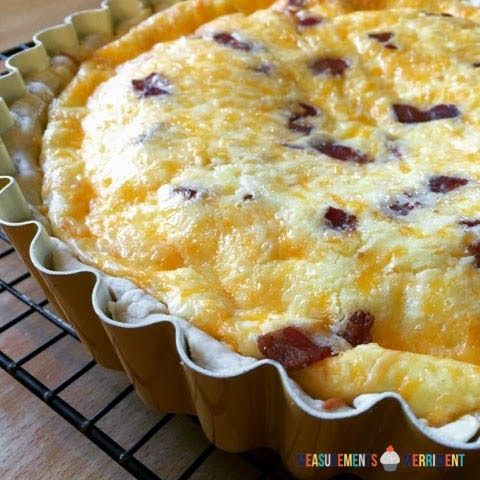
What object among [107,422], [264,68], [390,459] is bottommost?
[107,422]

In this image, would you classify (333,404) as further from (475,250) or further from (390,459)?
(475,250)

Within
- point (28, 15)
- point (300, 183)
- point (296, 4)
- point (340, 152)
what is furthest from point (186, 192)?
point (28, 15)

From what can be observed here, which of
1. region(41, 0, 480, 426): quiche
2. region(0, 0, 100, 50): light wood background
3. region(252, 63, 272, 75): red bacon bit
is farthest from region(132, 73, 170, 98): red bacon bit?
region(0, 0, 100, 50): light wood background

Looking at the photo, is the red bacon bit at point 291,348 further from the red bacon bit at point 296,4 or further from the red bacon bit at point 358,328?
the red bacon bit at point 296,4

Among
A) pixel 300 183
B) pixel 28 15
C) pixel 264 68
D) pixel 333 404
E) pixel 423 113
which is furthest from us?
pixel 28 15

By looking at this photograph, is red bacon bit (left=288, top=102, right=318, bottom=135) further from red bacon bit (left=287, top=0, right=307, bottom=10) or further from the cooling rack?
the cooling rack

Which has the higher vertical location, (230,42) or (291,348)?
(230,42)
